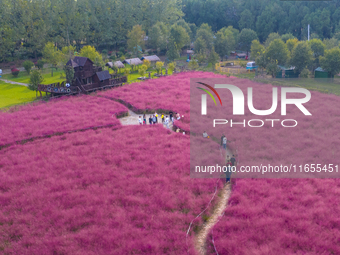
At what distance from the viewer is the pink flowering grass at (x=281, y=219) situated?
15938mm

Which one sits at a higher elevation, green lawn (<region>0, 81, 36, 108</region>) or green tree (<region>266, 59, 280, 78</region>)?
green tree (<region>266, 59, 280, 78</region>)

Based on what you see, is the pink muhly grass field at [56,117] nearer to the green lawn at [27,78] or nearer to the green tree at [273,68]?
the green lawn at [27,78]

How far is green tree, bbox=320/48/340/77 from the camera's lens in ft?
184

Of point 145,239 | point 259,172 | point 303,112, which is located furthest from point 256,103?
point 145,239

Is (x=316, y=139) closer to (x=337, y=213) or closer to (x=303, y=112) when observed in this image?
(x=303, y=112)

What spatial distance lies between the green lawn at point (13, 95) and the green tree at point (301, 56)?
52.0 metres

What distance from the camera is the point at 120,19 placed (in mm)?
101312

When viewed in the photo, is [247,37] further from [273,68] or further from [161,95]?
[161,95]

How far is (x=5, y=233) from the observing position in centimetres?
1816

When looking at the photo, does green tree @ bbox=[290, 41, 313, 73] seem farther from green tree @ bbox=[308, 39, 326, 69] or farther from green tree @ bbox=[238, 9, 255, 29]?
green tree @ bbox=[238, 9, 255, 29]

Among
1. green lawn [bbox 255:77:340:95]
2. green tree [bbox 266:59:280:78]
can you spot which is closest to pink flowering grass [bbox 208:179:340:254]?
green lawn [bbox 255:77:340:95]

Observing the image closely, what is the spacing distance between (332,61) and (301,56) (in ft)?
19.1

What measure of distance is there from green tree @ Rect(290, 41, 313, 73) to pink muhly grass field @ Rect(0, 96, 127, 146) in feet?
127

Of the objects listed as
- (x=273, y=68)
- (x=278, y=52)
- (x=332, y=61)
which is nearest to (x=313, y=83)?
(x=332, y=61)
